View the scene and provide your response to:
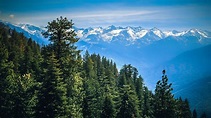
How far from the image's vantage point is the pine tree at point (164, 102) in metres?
27.4

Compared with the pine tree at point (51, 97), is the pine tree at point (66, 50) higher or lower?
higher

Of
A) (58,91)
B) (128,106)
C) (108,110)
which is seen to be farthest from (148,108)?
(58,91)

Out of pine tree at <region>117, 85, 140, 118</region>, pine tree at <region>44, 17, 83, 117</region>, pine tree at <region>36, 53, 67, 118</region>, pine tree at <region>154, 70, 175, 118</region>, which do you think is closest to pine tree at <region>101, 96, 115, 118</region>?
pine tree at <region>117, 85, 140, 118</region>

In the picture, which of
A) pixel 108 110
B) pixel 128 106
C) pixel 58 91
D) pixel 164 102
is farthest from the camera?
pixel 108 110

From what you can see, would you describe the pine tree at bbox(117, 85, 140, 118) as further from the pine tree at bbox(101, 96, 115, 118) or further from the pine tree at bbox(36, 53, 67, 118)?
the pine tree at bbox(36, 53, 67, 118)

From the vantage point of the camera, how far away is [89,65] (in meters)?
102

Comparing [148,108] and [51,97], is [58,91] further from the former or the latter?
[148,108]

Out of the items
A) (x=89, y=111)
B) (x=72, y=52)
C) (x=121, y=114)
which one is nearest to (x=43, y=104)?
(x=72, y=52)

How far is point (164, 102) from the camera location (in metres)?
27.8

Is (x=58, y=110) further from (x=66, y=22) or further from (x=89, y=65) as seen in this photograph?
(x=89, y=65)

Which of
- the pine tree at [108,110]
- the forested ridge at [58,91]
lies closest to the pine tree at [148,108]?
the forested ridge at [58,91]

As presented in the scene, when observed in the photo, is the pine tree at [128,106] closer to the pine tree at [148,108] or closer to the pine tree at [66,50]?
the pine tree at [148,108]

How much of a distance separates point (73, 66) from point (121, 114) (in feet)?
32.1

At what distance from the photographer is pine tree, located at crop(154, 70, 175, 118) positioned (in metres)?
27.4
